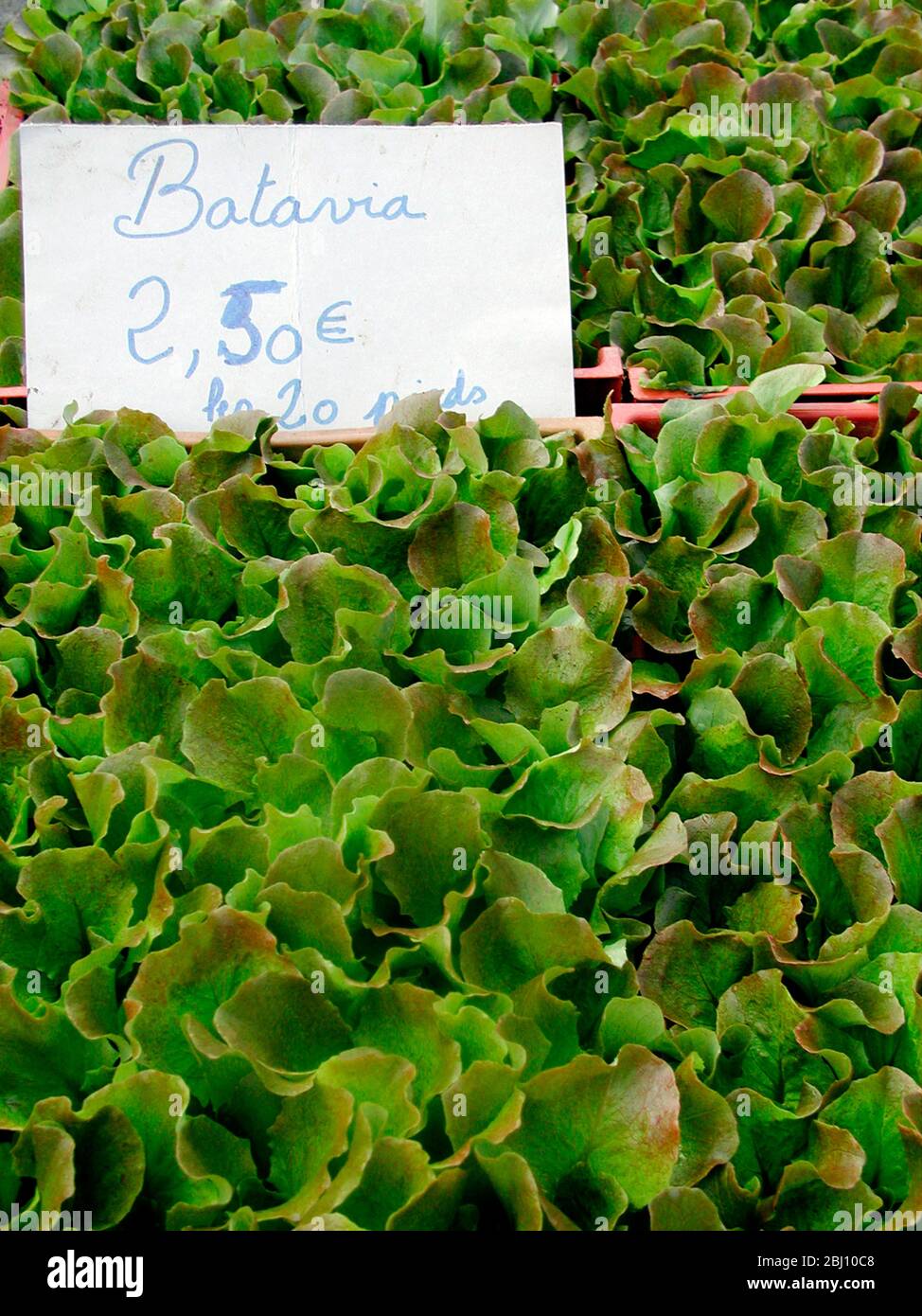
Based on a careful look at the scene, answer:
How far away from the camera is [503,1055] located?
1.92ft

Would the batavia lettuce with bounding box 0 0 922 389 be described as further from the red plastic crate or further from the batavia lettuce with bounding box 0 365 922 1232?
the batavia lettuce with bounding box 0 365 922 1232

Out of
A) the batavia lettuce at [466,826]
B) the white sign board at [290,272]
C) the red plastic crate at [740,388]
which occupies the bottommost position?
the batavia lettuce at [466,826]

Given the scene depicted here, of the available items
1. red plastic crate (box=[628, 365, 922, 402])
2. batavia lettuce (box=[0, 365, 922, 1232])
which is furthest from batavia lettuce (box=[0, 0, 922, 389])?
batavia lettuce (box=[0, 365, 922, 1232])

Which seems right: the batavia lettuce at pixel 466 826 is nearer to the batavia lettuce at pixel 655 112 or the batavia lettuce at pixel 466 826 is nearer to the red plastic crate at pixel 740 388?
the red plastic crate at pixel 740 388

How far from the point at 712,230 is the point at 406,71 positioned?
0.36 m

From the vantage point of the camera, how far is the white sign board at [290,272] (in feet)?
3.38

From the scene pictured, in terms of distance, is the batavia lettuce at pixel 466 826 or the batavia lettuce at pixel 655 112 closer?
the batavia lettuce at pixel 466 826

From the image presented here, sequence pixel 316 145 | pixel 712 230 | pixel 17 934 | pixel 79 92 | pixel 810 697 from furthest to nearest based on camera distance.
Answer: pixel 79 92 < pixel 712 230 < pixel 316 145 < pixel 810 697 < pixel 17 934

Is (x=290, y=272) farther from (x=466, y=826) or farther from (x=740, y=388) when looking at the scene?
(x=466, y=826)

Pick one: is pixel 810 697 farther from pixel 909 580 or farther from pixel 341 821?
pixel 341 821

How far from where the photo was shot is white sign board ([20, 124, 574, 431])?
1.03 metres

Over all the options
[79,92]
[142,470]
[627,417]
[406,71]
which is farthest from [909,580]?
[79,92]

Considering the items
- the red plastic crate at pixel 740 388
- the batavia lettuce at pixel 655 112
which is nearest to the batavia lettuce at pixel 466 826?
the red plastic crate at pixel 740 388

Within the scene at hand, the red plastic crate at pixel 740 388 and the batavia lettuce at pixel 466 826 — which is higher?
the red plastic crate at pixel 740 388
